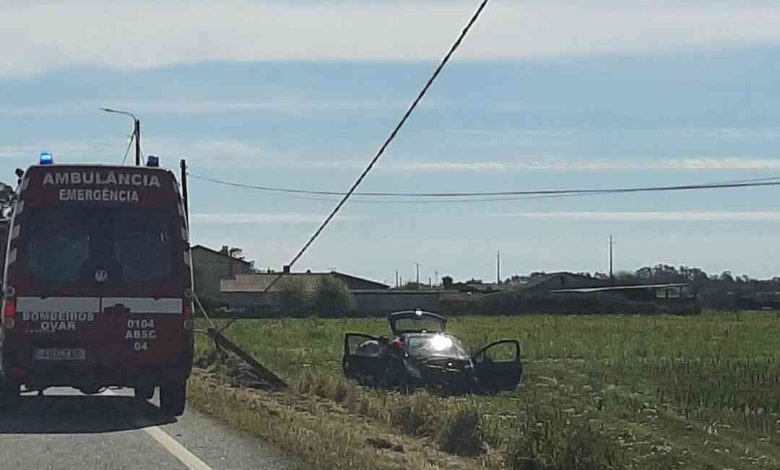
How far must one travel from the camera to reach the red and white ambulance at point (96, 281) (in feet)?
52.4

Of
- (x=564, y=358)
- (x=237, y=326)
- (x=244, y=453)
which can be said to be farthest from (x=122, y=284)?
(x=237, y=326)

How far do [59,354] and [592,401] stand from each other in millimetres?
12083

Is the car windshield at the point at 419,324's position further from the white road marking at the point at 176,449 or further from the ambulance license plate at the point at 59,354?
the white road marking at the point at 176,449

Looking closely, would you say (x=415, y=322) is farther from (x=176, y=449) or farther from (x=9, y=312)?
(x=176, y=449)

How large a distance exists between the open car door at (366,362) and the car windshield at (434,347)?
0.57m

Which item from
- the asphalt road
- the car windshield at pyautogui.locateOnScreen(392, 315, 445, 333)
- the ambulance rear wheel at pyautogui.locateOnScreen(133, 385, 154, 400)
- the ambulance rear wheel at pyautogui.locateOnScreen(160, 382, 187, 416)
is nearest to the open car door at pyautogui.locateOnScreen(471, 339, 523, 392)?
the car windshield at pyautogui.locateOnScreen(392, 315, 445, 333)

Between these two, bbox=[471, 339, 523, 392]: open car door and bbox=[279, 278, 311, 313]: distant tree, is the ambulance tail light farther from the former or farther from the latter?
bbox=[279, 278, 311, 313]: distant tree

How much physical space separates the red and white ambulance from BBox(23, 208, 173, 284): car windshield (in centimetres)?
1

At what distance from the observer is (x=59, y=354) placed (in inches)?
632

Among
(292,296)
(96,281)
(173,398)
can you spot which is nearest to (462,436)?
(173,398)

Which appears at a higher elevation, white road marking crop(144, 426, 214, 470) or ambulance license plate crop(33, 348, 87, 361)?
ambulance license plate crop(33, 348, 87, 361)

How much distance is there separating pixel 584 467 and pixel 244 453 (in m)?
2.95

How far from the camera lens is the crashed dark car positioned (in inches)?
1067

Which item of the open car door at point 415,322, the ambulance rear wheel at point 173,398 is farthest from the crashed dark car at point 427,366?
the ambulance rear wheel at point 173,398
